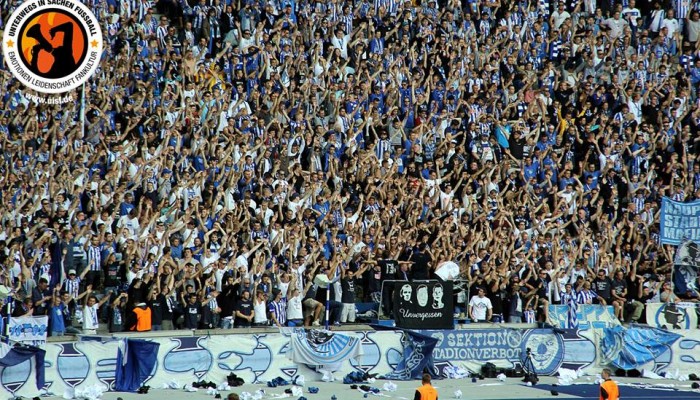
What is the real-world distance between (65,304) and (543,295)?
11835 millimetres

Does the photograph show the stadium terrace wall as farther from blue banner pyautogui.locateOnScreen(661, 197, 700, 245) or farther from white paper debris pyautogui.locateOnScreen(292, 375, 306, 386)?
blue banner pyautogui.locateOnScreen(661, 197, 700, 245)

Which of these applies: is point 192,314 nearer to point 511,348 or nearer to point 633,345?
point 511,348

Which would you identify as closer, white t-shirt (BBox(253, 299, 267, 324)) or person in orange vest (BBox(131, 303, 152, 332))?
person in orange vest (BBox(131, 303, 152, 332))

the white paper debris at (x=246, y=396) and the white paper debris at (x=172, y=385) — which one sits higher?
the white paper debris at (x=172, y=385)

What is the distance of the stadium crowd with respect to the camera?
27.7 metres

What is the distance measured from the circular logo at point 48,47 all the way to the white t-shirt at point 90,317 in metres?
5.99

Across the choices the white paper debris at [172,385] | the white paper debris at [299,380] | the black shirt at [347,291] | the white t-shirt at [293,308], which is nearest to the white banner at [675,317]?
the black shirt at [347,291]

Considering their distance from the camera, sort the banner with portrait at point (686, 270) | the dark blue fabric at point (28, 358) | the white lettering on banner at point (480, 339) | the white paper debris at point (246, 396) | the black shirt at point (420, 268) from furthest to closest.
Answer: the banner with portrait at point (686, 270)
the black shirt at point (420, 268)
the white lettering on banner at point (480, 339)
the white paper debris at point (246, 396)
the dark blue fabric at point (28, 358)

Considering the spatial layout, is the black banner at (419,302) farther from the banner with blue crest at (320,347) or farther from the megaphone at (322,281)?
the megaphone at (322,281)

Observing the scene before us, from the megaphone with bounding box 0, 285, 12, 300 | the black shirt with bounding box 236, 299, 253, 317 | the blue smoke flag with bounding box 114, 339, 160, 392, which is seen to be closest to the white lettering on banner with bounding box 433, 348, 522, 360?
the black shirt with bounding box 236, 299, 253, 317

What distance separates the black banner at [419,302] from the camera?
27.3m

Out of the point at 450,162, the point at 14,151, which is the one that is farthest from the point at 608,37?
the point at 14,151

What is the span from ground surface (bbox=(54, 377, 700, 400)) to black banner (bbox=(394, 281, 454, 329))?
1332 millimetres

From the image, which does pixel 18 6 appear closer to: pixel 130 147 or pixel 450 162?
pixel 130 147
